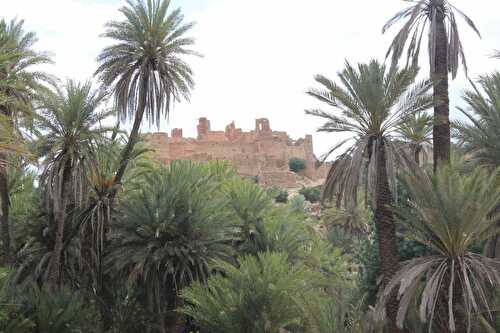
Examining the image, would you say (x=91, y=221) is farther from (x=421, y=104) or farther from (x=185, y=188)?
(x=421, y=104)

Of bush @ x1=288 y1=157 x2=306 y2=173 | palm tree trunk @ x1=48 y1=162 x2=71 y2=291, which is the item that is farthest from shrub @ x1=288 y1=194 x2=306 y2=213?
bush @ x1=288 y1=157 x2=306 y2=173

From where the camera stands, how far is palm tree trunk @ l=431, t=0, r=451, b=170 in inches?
579

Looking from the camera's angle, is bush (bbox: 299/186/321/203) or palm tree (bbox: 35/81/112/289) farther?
bush (bbox: 299/186/321/203)

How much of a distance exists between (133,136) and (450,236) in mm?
9721

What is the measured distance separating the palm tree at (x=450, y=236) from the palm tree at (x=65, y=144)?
8899 millimetres

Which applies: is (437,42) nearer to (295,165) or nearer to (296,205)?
(296,205)

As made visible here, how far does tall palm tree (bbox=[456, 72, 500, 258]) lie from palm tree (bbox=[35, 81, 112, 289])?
10.2 m

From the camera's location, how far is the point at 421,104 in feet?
43.2

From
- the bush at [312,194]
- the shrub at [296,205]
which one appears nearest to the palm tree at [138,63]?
the shrub at [296,205]

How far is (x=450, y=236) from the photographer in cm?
1166

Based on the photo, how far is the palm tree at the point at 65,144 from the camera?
15.9m

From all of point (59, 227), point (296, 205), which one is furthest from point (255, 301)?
point (296, 205)

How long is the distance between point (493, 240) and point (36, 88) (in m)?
13.2

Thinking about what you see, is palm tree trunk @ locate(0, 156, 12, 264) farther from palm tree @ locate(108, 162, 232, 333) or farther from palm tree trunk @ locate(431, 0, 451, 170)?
palm tree trunk @ locate(431, 0, 451, 170)
